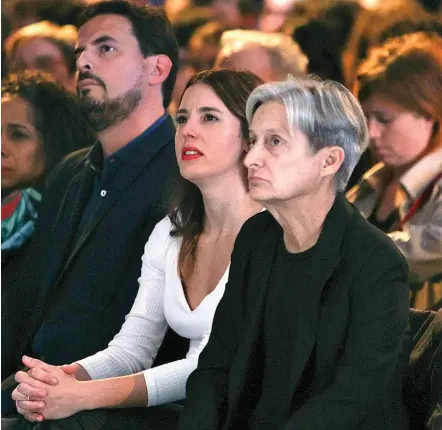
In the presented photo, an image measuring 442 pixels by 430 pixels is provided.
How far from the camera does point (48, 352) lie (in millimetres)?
3211

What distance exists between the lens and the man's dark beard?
346 cm

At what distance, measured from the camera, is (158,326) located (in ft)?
9.59

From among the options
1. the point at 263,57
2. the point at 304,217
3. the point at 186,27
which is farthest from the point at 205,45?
the point at 304,217

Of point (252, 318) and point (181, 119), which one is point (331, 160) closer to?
point (252, 318)

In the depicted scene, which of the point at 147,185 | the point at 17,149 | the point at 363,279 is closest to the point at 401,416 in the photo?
the point at 363,279

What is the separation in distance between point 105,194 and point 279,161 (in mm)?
992

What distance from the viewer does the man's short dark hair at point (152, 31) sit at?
3.56 m

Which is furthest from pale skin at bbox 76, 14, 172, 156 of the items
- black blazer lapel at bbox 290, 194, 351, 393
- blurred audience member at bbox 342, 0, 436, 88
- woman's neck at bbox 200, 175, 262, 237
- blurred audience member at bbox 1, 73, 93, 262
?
black blazer lapel at bbox 290, 194, 351, 393

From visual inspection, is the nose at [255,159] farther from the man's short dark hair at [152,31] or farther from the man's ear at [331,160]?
the man's short dark hair at [152,31]

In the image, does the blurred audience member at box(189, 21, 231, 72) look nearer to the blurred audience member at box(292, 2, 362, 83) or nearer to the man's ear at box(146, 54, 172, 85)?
the blurred audience member at box(292, 2, 362, 83)

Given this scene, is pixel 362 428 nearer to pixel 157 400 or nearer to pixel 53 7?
pixel 157 400

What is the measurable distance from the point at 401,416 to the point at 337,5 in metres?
2.72

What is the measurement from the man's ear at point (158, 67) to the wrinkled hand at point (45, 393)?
1.16 m

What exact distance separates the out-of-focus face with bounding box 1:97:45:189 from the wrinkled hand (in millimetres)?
1387
